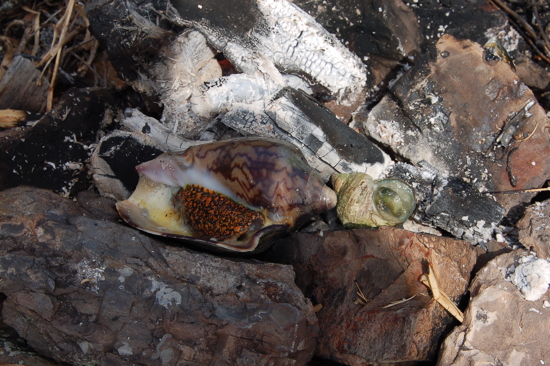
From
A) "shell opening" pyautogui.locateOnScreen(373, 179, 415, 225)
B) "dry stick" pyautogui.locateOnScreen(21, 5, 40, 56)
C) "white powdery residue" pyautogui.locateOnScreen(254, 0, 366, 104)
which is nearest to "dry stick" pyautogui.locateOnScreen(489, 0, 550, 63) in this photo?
"white powdery residue" pyautogui.locateOnScreen(254, 0, 366, 104)

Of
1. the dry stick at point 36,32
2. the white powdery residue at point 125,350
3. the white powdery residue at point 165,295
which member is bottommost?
the white powdery residue at point 125,350

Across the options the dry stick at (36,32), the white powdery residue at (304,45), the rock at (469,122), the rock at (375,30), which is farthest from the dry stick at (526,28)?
the dry stick at (36,32)

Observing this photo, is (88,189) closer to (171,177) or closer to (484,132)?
(171,177)

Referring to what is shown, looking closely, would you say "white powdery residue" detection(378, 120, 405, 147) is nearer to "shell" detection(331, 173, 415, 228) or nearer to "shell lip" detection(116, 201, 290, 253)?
"shell" detection(331, 173, 415, 228)

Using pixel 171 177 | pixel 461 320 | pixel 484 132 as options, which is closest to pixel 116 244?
pixel 171 177

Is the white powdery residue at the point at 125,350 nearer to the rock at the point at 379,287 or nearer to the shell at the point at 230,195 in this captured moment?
the shell at the point at 230,195

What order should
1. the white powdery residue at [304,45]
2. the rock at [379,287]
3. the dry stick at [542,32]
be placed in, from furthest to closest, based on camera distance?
the dry stick at [542,32] → the white powdery residue at [304,45] → the rock at [379,287]
